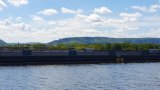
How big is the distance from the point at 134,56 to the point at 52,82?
69.9 metres

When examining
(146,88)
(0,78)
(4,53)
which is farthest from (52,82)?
(4,53)

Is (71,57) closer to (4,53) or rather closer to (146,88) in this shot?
(4,53)

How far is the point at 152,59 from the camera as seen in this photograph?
417ft

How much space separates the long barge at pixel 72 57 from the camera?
10956 cm

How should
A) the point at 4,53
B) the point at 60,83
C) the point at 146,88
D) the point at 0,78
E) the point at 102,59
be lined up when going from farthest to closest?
the point at 102,59, the point at 4,53, the point at 0,78, the point at 60,83, the point at 146,88

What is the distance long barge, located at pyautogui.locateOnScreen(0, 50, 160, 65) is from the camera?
10956cm

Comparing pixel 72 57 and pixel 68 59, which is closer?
pixel 68 59

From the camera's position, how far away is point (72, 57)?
4628 inches

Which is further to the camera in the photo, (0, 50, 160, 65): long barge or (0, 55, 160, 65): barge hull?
(0, 50, 160, 65): long barge

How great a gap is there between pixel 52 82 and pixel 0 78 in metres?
9.87

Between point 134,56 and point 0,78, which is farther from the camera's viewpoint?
point 134,56

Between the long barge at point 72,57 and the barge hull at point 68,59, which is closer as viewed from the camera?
the barge hull at point 68,59

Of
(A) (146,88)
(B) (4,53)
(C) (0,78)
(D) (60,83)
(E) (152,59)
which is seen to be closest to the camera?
(A) (146,88)

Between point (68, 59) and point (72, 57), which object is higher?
point (72, 57)
